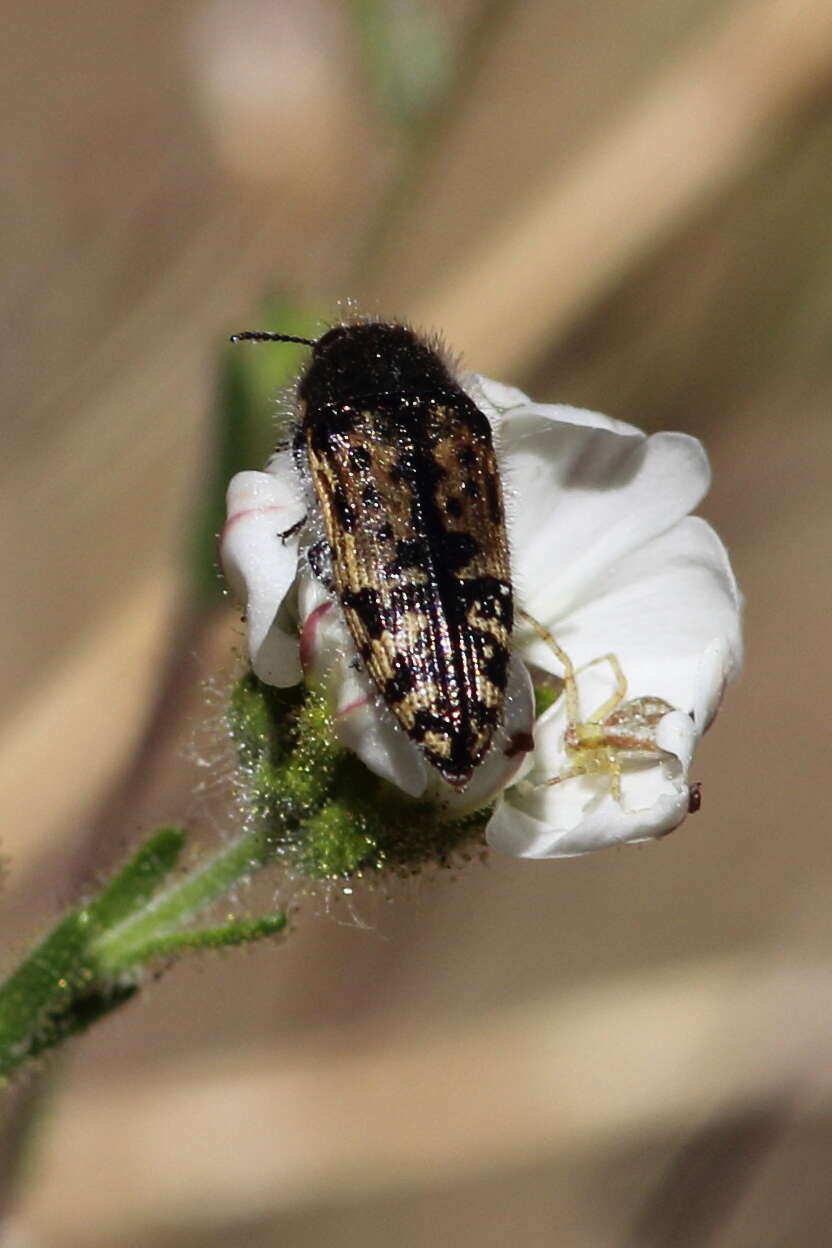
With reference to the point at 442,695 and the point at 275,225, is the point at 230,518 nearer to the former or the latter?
the point at 442,695

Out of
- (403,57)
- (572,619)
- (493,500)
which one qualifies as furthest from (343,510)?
(403,57)

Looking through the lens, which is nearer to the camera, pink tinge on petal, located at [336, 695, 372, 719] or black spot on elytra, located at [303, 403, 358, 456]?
pink tinge on petal, located at [336, 695, 372, 719]

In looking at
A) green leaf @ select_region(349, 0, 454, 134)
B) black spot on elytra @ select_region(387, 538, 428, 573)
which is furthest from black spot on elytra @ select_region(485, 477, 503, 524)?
green leaf @ select_region(349, 0, 454, 134)

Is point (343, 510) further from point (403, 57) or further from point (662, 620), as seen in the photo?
point (403, 57)

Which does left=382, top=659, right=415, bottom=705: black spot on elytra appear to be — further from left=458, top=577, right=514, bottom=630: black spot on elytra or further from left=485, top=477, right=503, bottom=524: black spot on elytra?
left=485, top=477, right=503, bottom=524: black spot on elytra

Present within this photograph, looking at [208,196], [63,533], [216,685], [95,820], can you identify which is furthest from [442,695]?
[208,196]

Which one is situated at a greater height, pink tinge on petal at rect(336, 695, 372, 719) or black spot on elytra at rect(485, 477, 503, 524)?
black spot on elytra at rect(485, 477, 503, 524)

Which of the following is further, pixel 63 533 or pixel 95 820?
pixel 63 533
